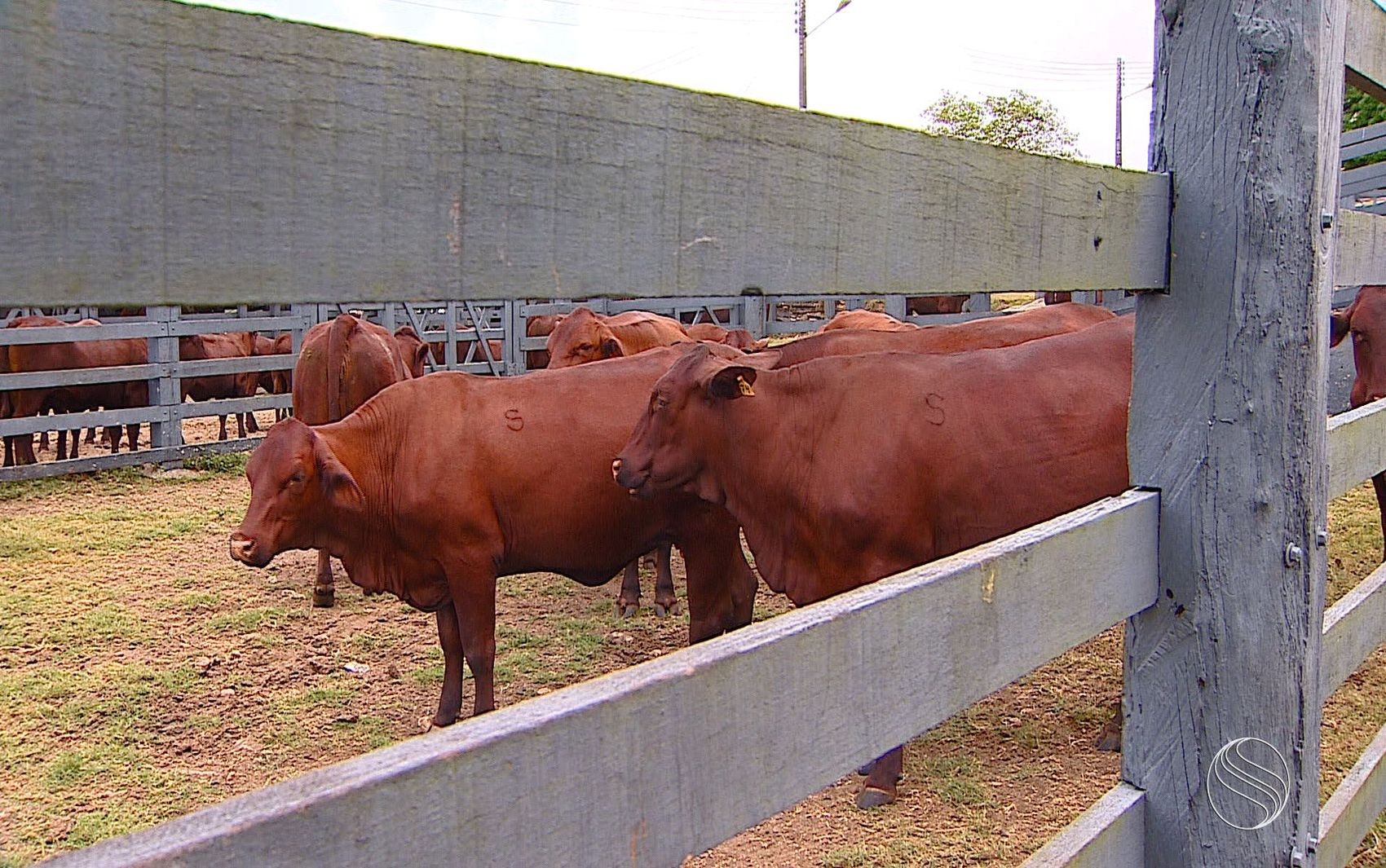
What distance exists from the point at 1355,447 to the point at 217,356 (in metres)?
11.9

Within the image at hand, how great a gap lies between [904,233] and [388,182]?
1.95 feet

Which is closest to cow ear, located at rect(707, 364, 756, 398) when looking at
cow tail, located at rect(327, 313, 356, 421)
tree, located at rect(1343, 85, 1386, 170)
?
cow tail, located at rect(327, 313, 356, 421)

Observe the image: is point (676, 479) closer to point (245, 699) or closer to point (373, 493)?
point (373, 493)

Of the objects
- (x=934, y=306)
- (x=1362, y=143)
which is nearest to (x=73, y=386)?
(x=1362, y=143)

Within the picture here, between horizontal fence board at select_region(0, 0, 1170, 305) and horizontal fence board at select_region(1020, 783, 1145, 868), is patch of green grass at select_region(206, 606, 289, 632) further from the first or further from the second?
horizontal fence board at select_region(0, 0, 1170, 305)

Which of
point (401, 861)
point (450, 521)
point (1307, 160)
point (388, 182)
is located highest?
point (1307, 160)

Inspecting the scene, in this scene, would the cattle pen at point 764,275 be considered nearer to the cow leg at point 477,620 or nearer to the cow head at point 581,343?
the cow leg at point 477,620

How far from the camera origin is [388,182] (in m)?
0.78

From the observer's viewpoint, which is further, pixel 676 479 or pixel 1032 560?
pixel 676 479

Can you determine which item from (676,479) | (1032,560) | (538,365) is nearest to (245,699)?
(676,479)

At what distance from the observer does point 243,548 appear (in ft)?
14.9

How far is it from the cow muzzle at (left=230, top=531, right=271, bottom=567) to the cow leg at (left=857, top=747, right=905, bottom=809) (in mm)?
2429

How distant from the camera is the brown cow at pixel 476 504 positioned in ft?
15.4

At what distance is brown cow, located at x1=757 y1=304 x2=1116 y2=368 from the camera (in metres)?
5.96
